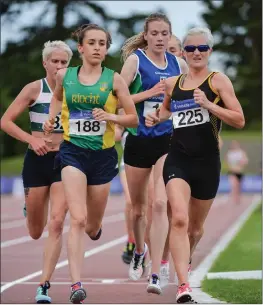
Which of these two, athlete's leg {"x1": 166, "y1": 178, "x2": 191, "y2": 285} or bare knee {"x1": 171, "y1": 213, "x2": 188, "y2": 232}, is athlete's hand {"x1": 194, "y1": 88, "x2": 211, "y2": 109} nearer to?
athlete's leg {"x1": 166, "y1": 178, "x2": 191, "y2": 285}

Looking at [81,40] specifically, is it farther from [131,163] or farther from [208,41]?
[131,163]

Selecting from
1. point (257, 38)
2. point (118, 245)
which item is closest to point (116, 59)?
point (257, 38)

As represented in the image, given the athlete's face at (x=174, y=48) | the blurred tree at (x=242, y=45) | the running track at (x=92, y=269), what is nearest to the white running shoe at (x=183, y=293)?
the running track at (x=92, y=269)

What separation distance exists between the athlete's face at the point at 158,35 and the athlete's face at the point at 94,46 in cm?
106

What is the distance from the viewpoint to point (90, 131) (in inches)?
371

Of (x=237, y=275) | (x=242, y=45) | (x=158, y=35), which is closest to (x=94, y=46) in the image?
(x=158, y=35)

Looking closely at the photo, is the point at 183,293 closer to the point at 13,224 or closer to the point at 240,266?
the point at 240,266

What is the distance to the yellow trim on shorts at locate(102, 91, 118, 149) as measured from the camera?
9.43 metres

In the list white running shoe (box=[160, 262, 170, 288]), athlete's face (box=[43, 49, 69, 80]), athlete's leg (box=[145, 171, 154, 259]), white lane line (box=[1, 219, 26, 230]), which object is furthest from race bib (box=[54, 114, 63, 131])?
white lane line (box=[1, 219, 26, 230])

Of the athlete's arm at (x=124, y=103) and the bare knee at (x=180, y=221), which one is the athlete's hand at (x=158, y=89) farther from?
the bare knee at (x=180, y=221)

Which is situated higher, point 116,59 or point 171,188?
point 116,59

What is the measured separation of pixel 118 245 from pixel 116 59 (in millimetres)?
37122

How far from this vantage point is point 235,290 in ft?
37.1

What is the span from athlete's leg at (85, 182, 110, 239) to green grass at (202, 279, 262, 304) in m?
1.46
